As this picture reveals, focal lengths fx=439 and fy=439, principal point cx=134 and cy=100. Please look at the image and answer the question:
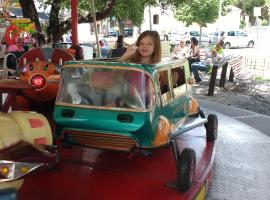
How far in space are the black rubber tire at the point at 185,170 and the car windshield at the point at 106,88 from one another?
535mm

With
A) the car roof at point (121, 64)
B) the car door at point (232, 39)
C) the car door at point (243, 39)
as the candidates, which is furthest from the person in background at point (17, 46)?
the car door at point (243, 39)

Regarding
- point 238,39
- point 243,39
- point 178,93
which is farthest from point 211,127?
point 243,39

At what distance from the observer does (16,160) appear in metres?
2.43

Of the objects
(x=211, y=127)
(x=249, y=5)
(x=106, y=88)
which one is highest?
(x=249, y=5)

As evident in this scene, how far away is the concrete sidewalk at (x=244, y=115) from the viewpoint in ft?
24.1

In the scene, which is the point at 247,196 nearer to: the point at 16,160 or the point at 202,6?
the point at 16,160

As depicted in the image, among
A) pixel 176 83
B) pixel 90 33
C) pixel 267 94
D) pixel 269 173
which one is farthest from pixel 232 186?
pixel 90 33

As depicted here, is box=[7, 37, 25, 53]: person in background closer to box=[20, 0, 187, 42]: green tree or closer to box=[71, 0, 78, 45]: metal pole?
box=[20, 0, 187, 42]: green tree

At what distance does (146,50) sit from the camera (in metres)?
4.58

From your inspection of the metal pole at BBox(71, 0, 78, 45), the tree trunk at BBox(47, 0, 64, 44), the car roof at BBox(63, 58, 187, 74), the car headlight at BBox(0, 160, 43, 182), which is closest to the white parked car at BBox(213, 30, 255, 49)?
the tree trunk at BBox(47, 0, 64, 44)

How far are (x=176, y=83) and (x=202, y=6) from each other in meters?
27.4

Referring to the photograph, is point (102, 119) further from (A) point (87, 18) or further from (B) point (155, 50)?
(A) point (87, 18)

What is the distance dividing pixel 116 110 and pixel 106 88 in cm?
25

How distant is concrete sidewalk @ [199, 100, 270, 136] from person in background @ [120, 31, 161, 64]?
3.07 meters
